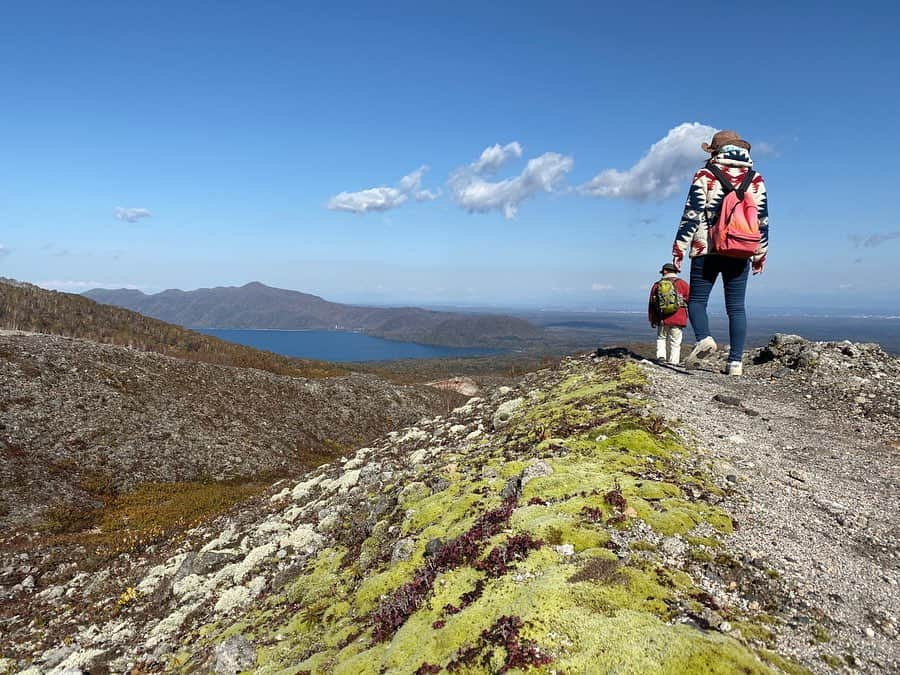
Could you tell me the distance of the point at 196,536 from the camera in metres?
17.0

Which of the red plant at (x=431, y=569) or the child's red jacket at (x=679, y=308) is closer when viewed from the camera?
the red plant at (x=431, y=569)

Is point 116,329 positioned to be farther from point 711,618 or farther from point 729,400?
point 711,618

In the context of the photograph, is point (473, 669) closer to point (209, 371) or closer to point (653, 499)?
point (653, 499)

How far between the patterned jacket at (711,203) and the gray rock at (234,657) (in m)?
14.8

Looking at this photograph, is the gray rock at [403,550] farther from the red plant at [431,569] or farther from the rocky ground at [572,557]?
the red plant at [431,569]

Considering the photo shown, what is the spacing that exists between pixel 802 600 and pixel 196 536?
19093mm

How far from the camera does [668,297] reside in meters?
14.4

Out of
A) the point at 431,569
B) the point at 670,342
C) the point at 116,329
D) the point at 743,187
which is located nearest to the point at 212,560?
the point at 431,569

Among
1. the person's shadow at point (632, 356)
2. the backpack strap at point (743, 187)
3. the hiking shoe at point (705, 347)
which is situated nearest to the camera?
the backpack strap at point (743, 187)

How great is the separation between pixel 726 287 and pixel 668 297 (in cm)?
166

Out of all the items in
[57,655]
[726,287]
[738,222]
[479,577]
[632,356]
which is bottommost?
[57,655]

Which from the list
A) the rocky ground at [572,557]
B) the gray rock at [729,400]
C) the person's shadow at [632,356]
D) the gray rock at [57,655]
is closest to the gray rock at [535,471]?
the rocky ground at [572,557]

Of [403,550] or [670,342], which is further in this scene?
[670,342]

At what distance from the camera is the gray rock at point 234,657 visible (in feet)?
23.5
